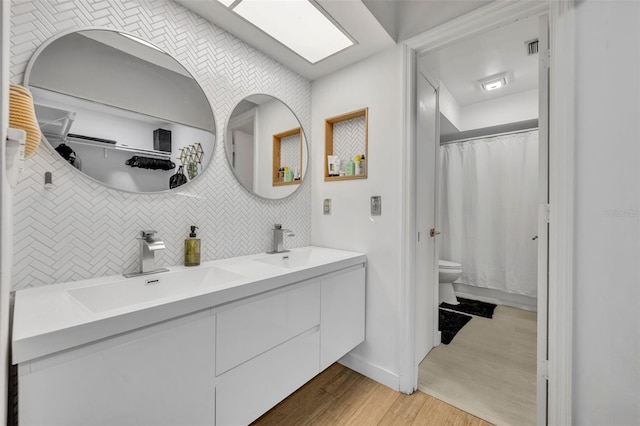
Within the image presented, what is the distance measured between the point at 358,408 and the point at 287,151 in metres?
1.71

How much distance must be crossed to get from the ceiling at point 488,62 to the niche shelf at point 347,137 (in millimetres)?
622

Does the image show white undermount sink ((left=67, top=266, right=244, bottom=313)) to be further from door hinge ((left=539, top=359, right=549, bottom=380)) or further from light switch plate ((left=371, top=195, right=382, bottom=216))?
door hinge ((left=539, top=359, right=549, bottom=380))

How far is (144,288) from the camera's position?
121 centimetres

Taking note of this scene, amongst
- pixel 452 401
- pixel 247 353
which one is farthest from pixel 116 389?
pixel 452 401

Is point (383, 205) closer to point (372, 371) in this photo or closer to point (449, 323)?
point (372, 371)

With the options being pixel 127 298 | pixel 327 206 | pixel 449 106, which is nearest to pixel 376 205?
pixel 327 206

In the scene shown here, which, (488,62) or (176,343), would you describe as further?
(488,62)

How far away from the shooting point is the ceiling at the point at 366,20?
1.46 metres

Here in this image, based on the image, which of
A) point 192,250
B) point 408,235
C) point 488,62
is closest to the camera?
point 192,250

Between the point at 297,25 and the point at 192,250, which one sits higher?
the point at 297,25
